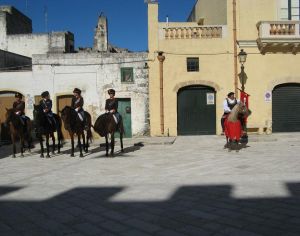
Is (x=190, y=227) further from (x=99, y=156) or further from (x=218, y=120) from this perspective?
(x=218, y=120)

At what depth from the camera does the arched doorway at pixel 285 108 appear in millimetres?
20672

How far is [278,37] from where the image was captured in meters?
19.6

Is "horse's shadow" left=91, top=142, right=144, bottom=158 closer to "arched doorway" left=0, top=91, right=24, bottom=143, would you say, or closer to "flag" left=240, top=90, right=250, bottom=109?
"flag" left=240, top=90, right=250, bottom=109

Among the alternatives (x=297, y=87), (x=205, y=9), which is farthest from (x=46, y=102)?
(x=205, y=9)

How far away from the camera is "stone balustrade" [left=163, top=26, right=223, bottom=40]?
20.2 meters

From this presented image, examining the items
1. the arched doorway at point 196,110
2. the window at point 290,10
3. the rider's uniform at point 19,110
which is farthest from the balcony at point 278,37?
the rider's uniform at point 19,110

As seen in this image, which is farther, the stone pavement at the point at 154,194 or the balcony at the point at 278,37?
the balcony at the point at 278,37

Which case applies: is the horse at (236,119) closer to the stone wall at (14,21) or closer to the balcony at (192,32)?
the balcony at (192,32)

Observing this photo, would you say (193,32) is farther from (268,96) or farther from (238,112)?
(238,112)

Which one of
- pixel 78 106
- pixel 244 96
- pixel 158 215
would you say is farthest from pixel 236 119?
pixel 158 215

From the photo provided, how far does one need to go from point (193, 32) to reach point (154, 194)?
46.4 ft

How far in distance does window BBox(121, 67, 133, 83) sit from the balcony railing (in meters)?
2.45

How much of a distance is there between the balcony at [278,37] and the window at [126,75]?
650 centimetres

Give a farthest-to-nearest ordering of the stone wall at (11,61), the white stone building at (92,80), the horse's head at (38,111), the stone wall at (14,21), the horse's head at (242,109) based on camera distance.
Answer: the stone wall at (14,21)
the stone wall at (11,61)
the white stone building at (92,80)
the horse's head at (38,111)
the horse's head at (242,109)
